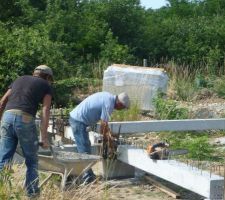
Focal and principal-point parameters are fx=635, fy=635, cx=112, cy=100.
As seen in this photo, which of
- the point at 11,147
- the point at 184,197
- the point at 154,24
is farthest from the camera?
the point at 154,24

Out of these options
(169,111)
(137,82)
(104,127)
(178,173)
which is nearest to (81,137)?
(104,127)

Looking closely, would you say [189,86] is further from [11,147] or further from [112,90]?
[11,147]

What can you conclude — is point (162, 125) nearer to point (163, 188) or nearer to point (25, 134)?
point (163, 188)

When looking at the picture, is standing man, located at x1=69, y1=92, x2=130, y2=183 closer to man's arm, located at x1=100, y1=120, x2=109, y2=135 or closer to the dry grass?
man's arm, located at x1=100, y1=120, x2=109, y2=135

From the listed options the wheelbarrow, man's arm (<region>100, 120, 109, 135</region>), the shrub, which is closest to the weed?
the shrub

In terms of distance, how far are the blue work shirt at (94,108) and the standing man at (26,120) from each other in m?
1.20

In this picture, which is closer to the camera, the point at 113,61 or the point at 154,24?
the point at 113,61

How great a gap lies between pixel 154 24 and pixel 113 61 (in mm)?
6239

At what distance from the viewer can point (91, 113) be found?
822 cm

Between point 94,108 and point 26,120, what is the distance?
57.9 inches

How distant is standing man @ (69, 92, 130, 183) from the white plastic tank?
19.1ft

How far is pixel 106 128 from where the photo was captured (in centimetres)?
819

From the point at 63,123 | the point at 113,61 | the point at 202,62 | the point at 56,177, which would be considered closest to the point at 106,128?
the point at 56,177

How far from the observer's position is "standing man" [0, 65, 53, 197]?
6.84m
